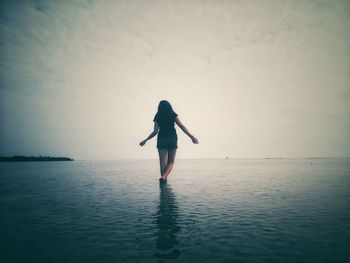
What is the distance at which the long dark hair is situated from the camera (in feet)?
32.6

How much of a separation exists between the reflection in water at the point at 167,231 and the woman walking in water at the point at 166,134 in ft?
10.6

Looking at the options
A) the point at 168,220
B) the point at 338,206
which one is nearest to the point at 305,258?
the point at 168,220

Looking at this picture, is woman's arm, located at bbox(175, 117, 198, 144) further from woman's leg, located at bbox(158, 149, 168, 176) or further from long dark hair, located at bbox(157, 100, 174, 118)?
woman's leg, located at bbox(158, 149, 168, 176)

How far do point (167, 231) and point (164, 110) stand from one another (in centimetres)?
640

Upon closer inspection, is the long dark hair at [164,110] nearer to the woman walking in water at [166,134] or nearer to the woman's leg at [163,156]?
the woman walking in water at [166,134]

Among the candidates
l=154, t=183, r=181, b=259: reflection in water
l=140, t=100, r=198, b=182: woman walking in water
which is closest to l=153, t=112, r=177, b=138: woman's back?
l=140, t=100, r=198, b=182: woman walking in water

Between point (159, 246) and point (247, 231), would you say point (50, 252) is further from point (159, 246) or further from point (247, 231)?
point (247, 231)

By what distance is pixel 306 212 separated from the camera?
5871mm

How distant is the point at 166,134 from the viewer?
31.9ft

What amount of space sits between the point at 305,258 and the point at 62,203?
6536mm

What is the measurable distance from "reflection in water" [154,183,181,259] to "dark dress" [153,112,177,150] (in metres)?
3.29

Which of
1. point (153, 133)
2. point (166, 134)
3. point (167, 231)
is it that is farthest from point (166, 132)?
point (167, 231)

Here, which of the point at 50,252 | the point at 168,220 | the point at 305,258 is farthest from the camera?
the point at 168,220

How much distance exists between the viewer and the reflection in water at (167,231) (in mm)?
3166
